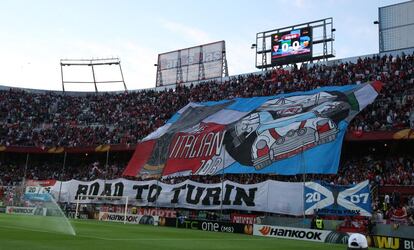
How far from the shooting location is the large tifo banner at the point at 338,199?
25031 millimetres

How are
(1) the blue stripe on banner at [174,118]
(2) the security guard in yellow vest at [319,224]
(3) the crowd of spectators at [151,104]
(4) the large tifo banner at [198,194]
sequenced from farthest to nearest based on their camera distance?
(1) the blue stripe on banner at [174,118] → (3) the crowd of spectators at [151,104] → (4) the large tifo banner at [198,194] → (2) the security guard in yellow vest at [319,224]

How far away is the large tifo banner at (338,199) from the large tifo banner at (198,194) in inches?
59.8

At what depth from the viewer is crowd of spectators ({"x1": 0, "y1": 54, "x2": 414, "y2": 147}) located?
37.5m

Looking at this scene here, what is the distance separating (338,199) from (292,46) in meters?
30.2

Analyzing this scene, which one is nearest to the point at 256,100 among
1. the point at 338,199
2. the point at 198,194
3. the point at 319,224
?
the point at 198,194

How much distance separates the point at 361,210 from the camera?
2489 centimetres

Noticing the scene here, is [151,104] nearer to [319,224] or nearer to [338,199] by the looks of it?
[338,199]

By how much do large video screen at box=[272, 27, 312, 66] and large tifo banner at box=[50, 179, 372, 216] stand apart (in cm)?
2300

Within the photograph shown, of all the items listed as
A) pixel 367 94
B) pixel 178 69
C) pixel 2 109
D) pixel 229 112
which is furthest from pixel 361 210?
pixel 2 109

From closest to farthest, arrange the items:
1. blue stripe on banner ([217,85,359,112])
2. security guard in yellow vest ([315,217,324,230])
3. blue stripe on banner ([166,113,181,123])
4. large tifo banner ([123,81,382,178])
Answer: security guard in yellow vest ([315,217,324,230]) < large tifo banner ([123,81,382,178]) < blue stripe on banner ([217,85,359,112]) < blue stripe on banner ([166,113,181,123])

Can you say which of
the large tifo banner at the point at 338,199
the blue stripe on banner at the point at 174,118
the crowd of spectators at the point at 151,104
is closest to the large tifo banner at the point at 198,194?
the large tifo banner at the point at 338,199

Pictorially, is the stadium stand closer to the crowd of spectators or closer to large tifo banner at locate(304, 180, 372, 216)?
the crowd of spectators

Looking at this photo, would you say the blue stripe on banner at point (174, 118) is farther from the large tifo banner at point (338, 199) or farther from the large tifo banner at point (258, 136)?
the large tifo banner at point (338, 199)

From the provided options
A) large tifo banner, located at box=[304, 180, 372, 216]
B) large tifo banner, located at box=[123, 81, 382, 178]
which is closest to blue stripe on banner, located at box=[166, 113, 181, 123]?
large tifo banner, located at box=[123, 81, 382, 178]
